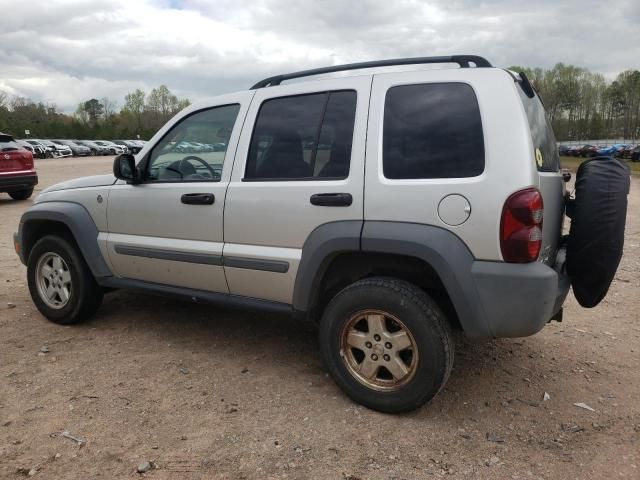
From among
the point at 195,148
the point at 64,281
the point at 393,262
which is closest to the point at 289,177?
the point at 393,262

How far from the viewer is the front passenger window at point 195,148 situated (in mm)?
3664

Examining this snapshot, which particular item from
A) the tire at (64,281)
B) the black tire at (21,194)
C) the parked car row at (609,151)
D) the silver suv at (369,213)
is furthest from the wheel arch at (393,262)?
the parked car row at (609,151)

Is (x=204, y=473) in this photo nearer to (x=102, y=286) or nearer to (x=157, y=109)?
(x=102, y=286)

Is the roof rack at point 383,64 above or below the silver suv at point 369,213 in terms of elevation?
above

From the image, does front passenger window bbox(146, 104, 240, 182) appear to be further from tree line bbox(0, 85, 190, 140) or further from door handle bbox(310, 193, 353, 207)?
tree line bbox(0, 85, 190, 140)

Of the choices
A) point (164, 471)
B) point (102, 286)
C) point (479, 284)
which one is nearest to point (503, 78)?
point (479, 284)

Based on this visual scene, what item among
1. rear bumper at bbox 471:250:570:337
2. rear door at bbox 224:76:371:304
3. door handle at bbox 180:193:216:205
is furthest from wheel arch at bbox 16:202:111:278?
rear bumper at bbox 471:250:570:337

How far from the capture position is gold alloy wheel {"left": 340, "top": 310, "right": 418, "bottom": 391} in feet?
9.73

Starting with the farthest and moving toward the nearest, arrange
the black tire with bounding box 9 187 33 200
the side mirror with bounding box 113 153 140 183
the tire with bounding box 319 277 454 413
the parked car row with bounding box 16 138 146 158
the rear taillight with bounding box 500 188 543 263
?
the parked car row with bounding box 16 138 146 158 < the black tire with bounding box 9 187 33 200 < the side mirror with bounding box 113 153 140 183 < the tire with bounding box 319 277 454 413 < the rear taillight with bounding box 500 188 543 263

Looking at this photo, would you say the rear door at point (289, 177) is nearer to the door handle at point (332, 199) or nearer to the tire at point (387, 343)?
the door handle at point (332, 199)

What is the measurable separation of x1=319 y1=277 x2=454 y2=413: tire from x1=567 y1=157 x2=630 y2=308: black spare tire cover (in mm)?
865

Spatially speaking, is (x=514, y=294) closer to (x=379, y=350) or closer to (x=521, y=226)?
(x=521, y=226)

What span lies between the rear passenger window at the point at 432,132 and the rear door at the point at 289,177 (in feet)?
0.59

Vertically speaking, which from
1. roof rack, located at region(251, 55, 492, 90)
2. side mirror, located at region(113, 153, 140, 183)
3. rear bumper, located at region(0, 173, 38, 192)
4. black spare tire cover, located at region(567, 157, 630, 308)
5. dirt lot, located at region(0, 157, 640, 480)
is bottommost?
dirt lot, located at region(0, 157, 640, 480)
